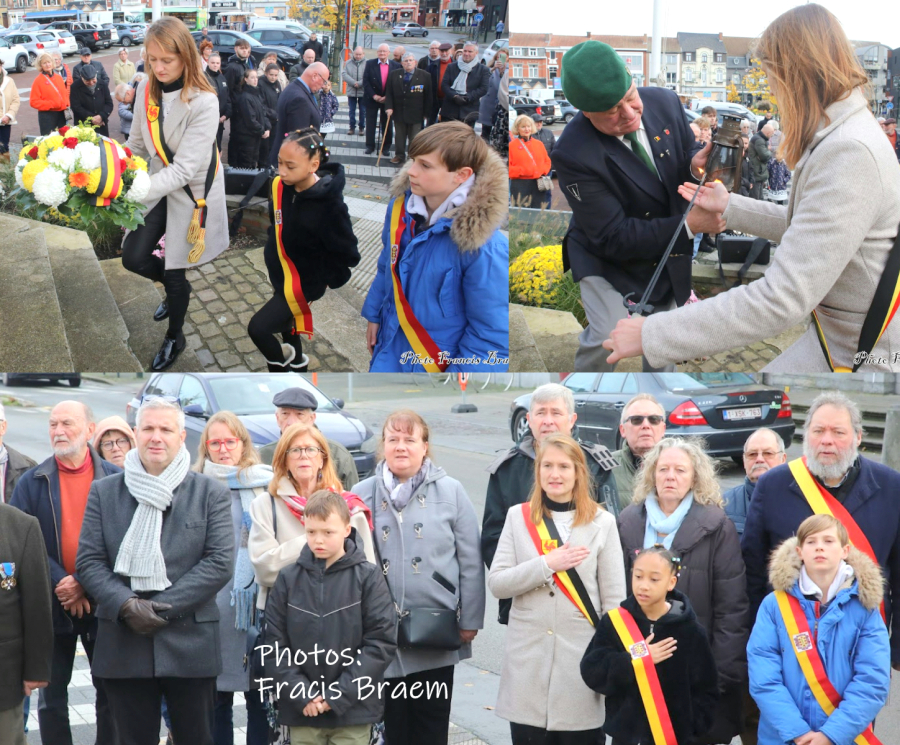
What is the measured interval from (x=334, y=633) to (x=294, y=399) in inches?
51.6

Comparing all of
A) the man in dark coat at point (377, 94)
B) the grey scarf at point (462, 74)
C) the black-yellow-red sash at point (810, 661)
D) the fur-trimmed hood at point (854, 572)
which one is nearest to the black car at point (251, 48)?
the man in dark coat at point (377, 94)

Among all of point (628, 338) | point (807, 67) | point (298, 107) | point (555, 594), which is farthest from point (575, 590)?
point (298, 107)

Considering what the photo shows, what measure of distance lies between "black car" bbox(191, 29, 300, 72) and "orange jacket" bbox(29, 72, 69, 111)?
2.88 ft

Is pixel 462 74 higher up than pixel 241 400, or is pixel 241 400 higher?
pixel 462 74

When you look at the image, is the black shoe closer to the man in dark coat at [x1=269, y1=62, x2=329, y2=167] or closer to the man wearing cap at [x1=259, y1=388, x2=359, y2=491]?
the man wearing cap at [x1=259, y1=388, x2=359, y2=491]

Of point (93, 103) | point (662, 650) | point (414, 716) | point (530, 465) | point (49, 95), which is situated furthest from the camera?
point (49, 95)

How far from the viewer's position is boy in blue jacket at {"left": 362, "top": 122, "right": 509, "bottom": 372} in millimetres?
3154

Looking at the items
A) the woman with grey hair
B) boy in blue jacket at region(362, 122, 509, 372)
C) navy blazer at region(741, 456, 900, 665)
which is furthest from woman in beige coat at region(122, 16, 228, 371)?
navy blazer at region(741, 456, 900, 665)

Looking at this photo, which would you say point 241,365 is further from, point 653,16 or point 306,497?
point 653,16

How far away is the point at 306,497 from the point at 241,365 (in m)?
0.95

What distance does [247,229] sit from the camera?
4543 mm

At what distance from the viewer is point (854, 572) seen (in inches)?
114

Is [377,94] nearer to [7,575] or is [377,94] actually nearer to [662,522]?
[662,522]

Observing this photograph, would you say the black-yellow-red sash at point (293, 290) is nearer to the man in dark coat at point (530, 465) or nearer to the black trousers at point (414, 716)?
the man in dark coat at point (530, 465)
